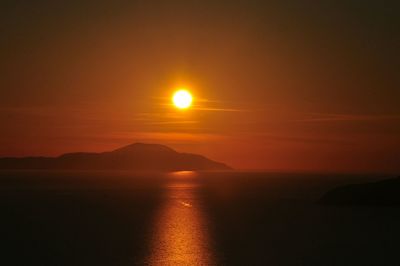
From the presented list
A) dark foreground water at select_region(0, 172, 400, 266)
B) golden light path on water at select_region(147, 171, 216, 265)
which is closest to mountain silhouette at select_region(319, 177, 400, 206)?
dark foreground water at select_region(0, 172, 400, 266)

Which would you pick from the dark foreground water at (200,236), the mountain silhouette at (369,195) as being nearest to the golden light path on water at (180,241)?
the dark foreground water at (200,236)

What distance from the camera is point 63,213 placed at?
237ft

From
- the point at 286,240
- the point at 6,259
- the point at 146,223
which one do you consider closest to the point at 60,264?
the point at 6,259

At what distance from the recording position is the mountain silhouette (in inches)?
3305

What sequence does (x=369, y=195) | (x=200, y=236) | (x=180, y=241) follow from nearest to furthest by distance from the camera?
1. (x=180, y=241)
2. (x=200, y=236)
3. (x=369, y=195)

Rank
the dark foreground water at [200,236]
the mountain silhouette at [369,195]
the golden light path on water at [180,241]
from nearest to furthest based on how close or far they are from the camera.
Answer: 1. the golden light path on water at [180,241]
2. the dark foreground water at [200,236]
3. the mountain silhouette at [369,195]

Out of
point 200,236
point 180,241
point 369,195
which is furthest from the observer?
point 369,195

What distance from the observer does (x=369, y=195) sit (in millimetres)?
86562

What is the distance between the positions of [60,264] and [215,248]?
1347 centimetres

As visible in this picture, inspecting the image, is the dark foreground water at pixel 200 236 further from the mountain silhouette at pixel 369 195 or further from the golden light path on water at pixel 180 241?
the mountain silhouette at pixel 369 195

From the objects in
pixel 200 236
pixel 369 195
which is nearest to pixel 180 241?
pixel 200 236

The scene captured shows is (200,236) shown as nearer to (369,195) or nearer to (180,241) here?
(180,241)

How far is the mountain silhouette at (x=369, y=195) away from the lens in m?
83.9

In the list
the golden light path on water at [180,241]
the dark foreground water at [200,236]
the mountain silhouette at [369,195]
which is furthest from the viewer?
the mountain silhouette at [369,195]
